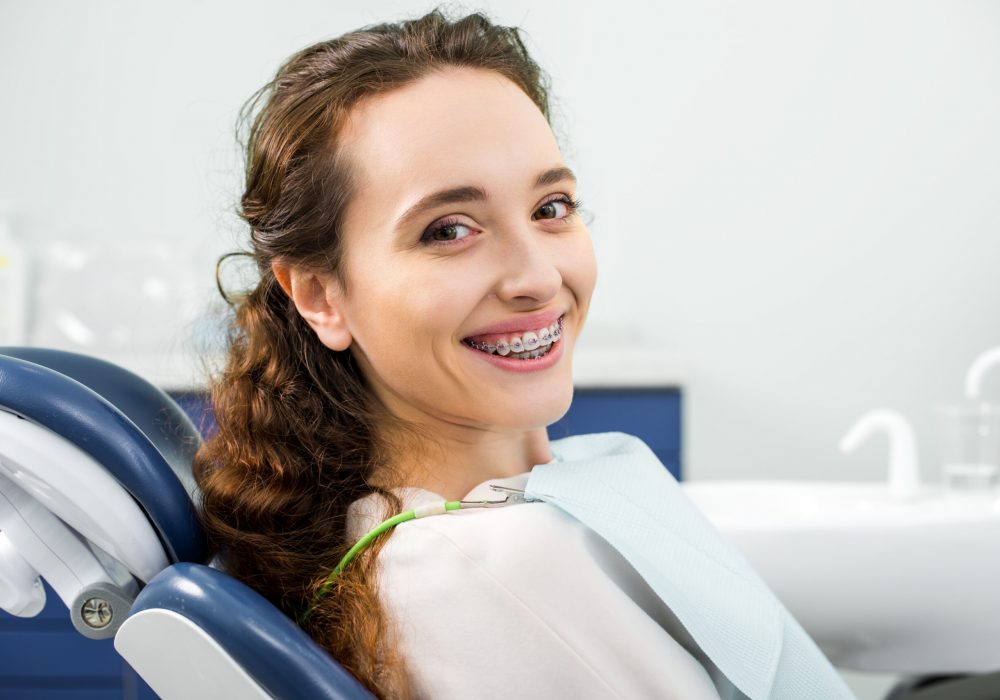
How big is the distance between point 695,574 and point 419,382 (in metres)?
0.29

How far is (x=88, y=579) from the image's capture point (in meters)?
0.75

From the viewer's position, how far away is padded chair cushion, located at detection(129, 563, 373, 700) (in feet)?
2.11

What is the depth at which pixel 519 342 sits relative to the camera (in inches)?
33.7

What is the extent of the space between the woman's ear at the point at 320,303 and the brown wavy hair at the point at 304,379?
1 centimetres

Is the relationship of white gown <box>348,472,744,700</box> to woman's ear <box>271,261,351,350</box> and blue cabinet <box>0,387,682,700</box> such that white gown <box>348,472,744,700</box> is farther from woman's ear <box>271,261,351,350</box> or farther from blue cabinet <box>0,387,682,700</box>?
blue cabinet <box>0,387,682,700</box>

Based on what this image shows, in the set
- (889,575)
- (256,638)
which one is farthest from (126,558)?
(889,575)

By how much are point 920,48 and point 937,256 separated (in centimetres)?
58

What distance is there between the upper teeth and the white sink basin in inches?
25.7

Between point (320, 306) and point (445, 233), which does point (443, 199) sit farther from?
point (320, 306)

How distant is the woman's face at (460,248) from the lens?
813 millimetres

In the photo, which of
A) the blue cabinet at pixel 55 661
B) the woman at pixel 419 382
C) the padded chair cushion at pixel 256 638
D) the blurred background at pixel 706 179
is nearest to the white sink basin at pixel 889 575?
the woman at pixel 419 382

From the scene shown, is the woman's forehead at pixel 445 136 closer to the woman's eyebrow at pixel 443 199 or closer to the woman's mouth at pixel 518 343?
the woman's eyebrow at pixel 443 199

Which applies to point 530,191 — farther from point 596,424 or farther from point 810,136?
point 810,136

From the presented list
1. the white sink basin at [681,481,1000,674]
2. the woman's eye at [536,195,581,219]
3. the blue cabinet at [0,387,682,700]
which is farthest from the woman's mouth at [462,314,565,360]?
the blue cabinet at [0,387,682,700]
